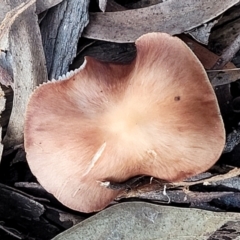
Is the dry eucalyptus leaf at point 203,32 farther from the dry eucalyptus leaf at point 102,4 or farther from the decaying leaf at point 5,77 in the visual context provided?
the decaying leaf at point 5,77

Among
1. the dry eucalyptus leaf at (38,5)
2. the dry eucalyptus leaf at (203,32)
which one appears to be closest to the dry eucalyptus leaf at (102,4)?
the dry eucalyptus leaf at (38,5)

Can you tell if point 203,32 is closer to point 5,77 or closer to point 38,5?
point 38,5

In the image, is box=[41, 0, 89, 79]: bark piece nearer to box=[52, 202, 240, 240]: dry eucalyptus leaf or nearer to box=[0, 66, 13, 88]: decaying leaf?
box=[0, 66, 13, 88]: decaying leaf

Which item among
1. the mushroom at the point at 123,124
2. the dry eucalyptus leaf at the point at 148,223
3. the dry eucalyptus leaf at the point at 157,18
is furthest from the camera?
the dry eucalyptus leaf at the point at 148,223

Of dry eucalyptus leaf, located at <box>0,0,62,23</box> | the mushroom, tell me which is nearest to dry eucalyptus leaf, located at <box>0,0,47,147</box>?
dry eucalyptus leaf, located at <box>0,0,62,23</box>

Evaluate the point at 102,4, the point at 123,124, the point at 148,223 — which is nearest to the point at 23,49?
the point at 102,4

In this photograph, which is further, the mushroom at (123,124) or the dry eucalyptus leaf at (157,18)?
the dry eucalyptus leaf at (157,18)
